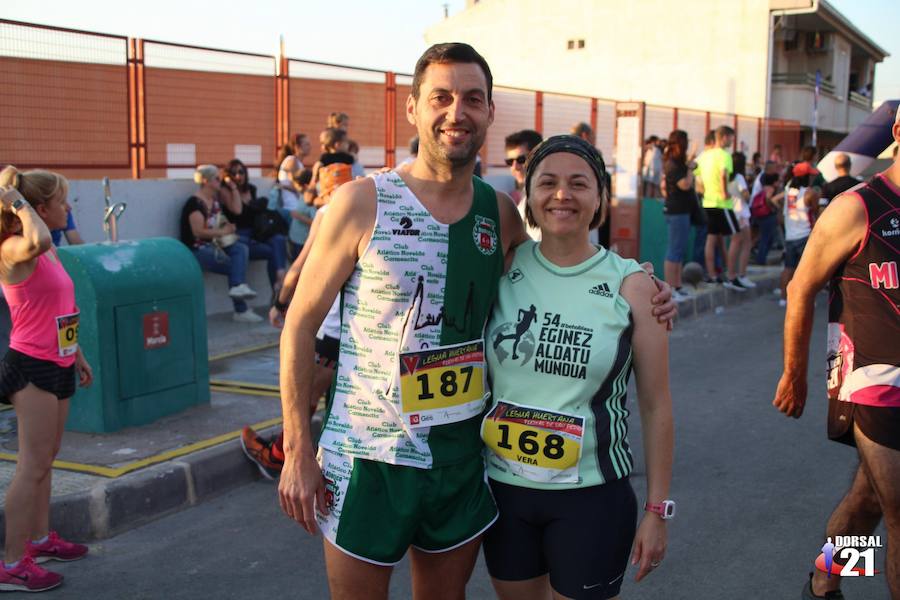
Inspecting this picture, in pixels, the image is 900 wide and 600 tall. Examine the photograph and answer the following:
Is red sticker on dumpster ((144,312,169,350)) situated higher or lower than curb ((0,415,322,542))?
higher

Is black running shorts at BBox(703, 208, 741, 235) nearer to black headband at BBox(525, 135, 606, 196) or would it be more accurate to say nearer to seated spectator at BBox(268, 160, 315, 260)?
seated spectator at BBox(268, 160, 315, 260)

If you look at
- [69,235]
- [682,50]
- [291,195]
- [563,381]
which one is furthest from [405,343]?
[682,50]

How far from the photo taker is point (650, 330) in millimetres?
2594

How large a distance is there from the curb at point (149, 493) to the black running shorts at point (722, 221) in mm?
9168

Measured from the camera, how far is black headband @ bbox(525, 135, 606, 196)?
2695mm

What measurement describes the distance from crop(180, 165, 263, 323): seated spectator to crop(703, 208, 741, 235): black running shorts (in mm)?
6593

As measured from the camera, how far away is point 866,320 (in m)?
3.19

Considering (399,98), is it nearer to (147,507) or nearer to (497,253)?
(147,507)

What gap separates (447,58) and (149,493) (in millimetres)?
3269

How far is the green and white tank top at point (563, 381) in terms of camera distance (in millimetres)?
2557

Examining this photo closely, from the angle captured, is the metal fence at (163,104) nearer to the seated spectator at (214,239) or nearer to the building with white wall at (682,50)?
the seated spectator at (214,239)

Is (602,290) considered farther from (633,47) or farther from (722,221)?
(633,47)

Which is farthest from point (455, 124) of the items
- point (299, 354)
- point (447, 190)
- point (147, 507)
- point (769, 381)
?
point (769, 381)

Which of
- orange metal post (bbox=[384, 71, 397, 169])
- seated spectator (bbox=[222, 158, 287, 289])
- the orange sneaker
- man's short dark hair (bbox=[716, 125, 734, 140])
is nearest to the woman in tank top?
the orange sneaker
